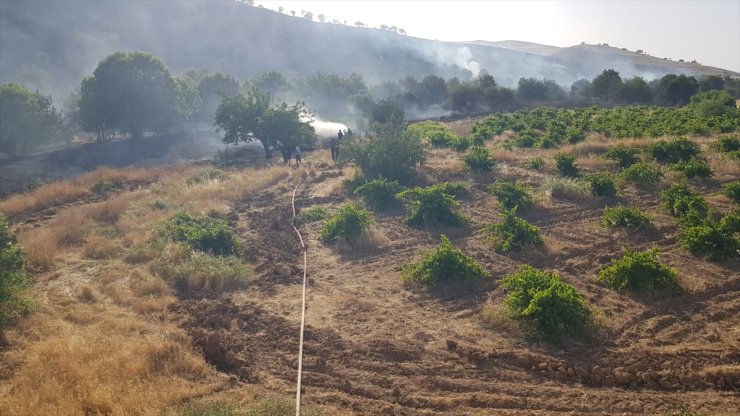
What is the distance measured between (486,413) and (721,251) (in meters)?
5.97

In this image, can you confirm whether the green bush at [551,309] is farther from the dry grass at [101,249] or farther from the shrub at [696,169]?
the shrub at [696,169]

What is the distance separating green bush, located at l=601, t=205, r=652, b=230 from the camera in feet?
33.0

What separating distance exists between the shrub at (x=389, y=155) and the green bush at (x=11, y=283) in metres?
10.5

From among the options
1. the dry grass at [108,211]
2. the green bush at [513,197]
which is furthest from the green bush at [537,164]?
the dry grass at [108,211]

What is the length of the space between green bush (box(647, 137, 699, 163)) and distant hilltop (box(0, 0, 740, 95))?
7055 centimetres

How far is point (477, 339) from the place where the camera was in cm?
644

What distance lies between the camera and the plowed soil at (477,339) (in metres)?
5.12

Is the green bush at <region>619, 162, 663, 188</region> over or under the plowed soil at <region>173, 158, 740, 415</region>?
over

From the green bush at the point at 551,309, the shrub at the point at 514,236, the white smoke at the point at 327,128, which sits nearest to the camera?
the green bush at the point at 551,309

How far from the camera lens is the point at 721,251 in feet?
26.9

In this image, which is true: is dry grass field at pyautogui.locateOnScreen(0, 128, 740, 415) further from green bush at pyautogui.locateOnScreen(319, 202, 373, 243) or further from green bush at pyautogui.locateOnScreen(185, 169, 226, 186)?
green bush at pyautogui.locateOnScreen(185, 169, 226, 186)

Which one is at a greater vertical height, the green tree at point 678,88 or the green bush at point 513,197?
the green tree at point 678,88

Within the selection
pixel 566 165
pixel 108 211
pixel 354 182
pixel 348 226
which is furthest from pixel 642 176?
pixel 108 211

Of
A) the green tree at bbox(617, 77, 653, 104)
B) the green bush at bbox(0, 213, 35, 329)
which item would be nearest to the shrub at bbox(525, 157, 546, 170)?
the green bush at bbox(0, 213, 35, 329)
